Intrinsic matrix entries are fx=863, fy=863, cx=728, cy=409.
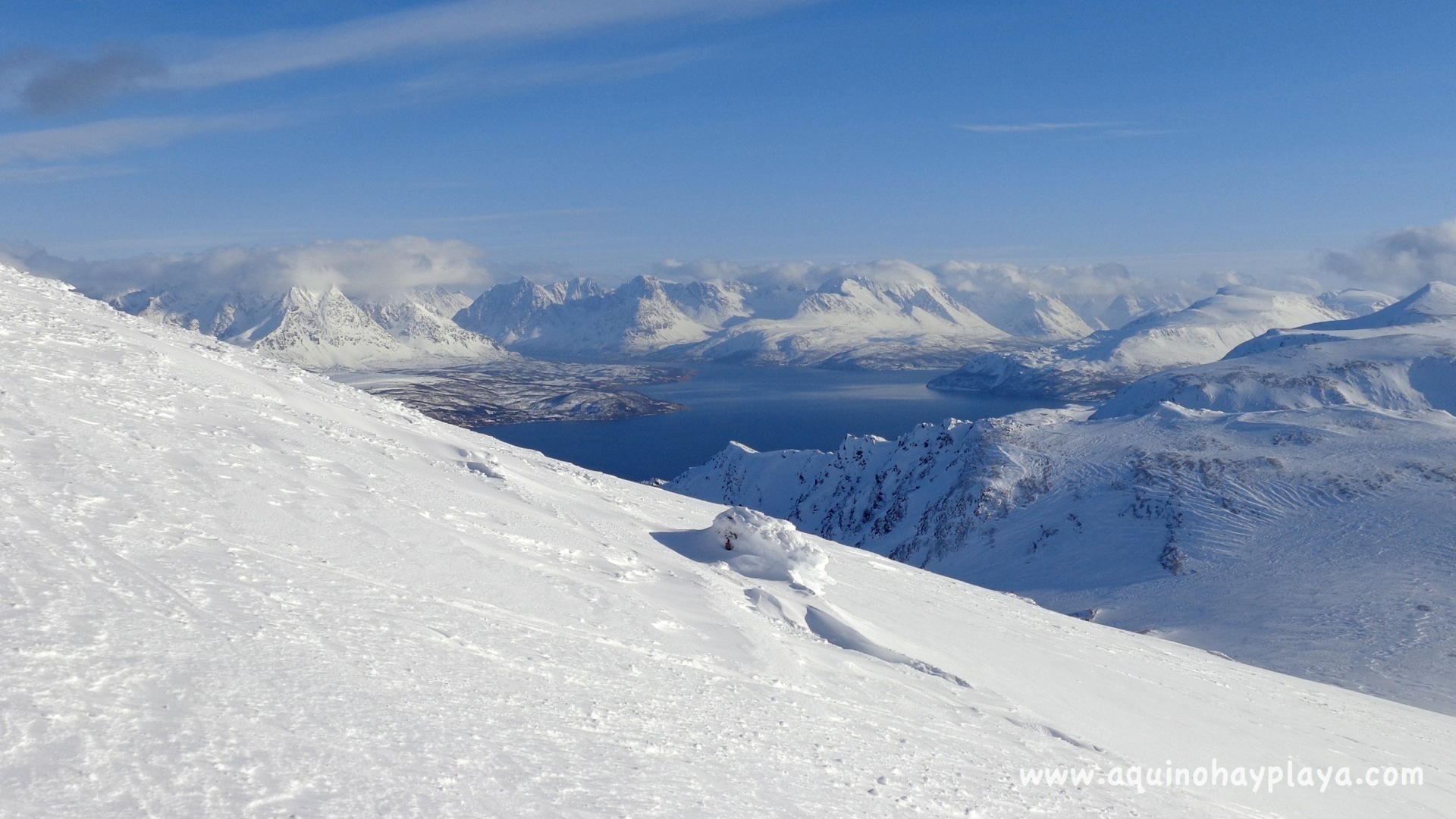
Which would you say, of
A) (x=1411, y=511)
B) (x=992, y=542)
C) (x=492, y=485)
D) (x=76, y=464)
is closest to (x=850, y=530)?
(x=992, y=542)

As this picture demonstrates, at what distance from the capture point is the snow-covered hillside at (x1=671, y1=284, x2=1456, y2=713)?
55.4m

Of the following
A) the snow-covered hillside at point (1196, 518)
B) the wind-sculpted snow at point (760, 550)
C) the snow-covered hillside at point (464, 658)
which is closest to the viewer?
the snow-covered hillside at point (464, 658)

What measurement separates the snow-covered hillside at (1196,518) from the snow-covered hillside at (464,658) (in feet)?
91.8

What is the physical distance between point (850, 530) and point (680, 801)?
3721 inches

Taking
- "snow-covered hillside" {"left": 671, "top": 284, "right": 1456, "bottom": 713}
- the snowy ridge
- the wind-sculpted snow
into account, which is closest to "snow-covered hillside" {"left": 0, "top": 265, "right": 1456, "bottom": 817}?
the wind-sculpted snow

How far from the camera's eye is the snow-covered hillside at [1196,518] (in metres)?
Result: 55.4

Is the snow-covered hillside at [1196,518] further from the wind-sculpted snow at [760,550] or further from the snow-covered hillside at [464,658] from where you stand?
the wind-sculpted snow at [760,550]

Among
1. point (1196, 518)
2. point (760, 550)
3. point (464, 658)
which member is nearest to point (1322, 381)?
point (1196, 518)

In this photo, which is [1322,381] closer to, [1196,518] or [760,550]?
[1196,518]

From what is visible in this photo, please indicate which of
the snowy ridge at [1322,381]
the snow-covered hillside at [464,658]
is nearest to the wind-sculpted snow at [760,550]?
the snow-covered hillside at [464,658]

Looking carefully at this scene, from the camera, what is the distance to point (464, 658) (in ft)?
46.8

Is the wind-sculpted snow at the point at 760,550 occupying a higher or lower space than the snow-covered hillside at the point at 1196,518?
higher

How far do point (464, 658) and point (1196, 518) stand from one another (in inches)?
3076

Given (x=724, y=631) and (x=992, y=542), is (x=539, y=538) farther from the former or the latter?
(x=992, y=542)
